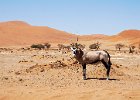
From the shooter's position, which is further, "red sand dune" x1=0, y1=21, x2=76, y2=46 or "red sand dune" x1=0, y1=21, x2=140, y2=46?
"red sand dune" x1=0, y1=21, x2=140, y2=46

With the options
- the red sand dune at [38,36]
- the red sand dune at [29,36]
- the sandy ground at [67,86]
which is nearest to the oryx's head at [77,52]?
the sandy ground at [67,86]

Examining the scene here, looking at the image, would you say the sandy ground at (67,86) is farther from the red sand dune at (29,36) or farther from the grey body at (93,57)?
the red sand dune at (29,36)

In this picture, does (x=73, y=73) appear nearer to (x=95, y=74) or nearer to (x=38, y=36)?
(x=95, y=74)

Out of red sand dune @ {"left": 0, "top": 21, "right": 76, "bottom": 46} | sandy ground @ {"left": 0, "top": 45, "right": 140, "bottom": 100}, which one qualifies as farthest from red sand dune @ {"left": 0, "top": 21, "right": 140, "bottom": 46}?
sandy ground @ {"left": 0, "top": 45, "right": 140, "bottom": 100}

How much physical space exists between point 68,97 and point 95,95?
39.4 inches

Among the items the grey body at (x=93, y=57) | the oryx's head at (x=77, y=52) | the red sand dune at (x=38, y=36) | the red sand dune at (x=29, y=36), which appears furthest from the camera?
A: the red sand dune at (x=38, y=36)

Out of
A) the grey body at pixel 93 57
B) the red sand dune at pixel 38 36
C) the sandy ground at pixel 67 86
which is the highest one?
the red sand dune at pixel 38 36

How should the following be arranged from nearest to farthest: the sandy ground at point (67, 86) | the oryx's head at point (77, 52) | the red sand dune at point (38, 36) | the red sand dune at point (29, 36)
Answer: the sandy ground at point (67, 86) < the oryx's head at point (77, 52) < the red sand dune at point (29, 36) < the red sand dune at point (38, 36)

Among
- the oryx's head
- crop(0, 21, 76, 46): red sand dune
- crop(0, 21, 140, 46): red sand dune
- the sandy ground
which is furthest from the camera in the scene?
crop(0, 21, 140, 46): red sand dune

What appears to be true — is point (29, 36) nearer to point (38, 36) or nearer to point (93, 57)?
point (38, 36)

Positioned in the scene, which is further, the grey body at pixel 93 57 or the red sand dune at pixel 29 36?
the red sand dune at pixel 29 36

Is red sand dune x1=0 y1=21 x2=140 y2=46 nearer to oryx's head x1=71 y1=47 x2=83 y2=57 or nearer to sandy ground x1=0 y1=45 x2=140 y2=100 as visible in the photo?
sandy ground x1=0 y1=45 x2=140 y2=100

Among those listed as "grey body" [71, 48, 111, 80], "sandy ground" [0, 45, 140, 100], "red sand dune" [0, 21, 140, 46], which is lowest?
"sandy ground" [0, 45, 140, 100]

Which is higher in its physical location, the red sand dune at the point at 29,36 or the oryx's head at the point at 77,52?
the red sand dune at the point at 29,36
